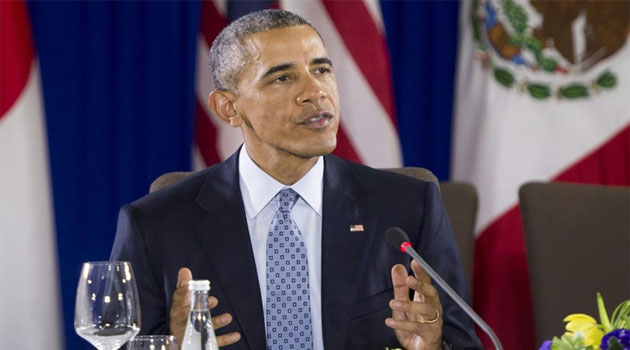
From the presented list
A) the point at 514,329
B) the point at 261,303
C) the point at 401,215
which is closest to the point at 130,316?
the point at 261,303

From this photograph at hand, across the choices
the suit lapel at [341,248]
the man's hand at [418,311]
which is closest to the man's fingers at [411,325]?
the man's hand at [418,311]

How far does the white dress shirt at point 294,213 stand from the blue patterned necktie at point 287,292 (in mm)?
34

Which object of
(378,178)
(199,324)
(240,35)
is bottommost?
(199,324)

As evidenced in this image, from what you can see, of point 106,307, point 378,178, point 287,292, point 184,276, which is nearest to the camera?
point 106,307

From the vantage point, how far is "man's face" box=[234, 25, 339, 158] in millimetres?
2395

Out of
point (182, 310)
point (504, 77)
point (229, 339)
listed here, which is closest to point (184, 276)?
point (182, 310)

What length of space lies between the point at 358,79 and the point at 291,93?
115 centimetres

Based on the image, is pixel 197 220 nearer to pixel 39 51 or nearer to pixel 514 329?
pixel 39 51

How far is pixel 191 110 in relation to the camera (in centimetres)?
354

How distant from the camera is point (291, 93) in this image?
8.01 feet

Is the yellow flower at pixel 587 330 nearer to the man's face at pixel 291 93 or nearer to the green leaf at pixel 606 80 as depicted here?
the man's face at pixel 291 93

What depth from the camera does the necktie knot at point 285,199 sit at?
2.45 meters

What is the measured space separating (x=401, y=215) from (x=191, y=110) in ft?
4.30

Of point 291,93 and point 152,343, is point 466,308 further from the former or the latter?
point 291,93
